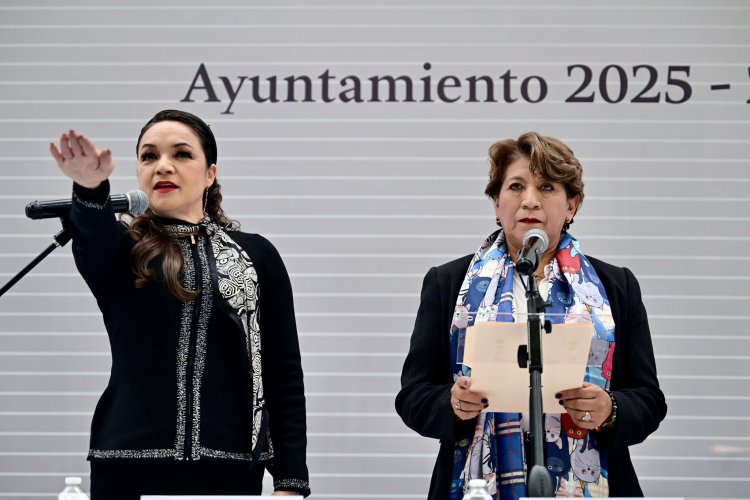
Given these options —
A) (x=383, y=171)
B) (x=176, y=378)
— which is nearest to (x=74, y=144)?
(x=176, y=378)

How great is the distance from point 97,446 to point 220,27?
206cm

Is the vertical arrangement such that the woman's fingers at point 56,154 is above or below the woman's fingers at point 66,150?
below

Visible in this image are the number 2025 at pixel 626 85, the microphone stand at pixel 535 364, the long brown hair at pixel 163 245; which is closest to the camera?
the microphone stand at pixel 535 364

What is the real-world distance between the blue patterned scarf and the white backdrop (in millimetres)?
1187

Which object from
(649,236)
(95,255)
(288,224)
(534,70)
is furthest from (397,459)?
(95,255)

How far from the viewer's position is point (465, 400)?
2445 millimetres

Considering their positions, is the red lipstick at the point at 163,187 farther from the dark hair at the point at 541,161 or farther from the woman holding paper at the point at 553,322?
the dark hair at the point at 541,161

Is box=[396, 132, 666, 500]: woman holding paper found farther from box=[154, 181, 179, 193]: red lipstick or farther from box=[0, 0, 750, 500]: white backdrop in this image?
box=[0, 0, 750, 500]: white backdrop

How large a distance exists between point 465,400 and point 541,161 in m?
0.68

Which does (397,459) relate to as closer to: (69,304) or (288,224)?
(288,224)

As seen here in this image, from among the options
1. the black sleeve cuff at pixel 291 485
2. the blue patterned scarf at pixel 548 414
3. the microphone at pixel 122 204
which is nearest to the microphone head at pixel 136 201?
the microphone at pixel 122 204

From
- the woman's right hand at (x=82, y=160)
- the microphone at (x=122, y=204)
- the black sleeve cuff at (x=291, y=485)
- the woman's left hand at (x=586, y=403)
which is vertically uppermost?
the woman's right hand at (x=82, y=160)

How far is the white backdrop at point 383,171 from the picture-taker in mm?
3936

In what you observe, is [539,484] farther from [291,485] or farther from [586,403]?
[291,485]
